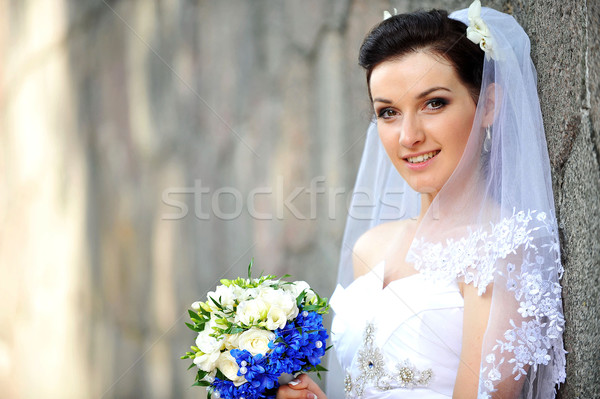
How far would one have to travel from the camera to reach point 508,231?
65.1 inches

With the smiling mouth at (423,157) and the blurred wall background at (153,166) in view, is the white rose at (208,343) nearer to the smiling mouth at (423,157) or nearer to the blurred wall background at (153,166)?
the smiling mouth at (423,157)

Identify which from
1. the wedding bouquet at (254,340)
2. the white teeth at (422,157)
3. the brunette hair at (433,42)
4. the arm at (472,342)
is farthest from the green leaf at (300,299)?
the brunette hair at (433,42)

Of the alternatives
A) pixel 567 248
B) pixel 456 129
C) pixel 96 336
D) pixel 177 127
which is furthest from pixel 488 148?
pixel 96 336

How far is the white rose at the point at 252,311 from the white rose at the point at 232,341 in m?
0.05

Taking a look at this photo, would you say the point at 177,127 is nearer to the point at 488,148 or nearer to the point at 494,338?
the point at 488,148

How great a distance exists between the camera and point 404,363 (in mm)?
1824

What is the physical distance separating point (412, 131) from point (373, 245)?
2.17 ft

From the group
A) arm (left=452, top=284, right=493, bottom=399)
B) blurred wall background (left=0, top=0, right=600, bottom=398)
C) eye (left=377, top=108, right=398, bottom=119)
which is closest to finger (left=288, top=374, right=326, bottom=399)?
arm (left=452, top=284, right=493, bottom=399)

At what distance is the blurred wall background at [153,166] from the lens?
301cm

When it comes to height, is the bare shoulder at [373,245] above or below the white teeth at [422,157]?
below

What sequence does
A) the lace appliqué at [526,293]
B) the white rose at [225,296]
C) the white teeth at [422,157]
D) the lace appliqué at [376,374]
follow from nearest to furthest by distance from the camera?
the lace appliqué at [526,293], the white rose at [225,296], the lace appliqué at [376,374], the white teeth at [422,157]

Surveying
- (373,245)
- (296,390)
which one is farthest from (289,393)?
(373,245)

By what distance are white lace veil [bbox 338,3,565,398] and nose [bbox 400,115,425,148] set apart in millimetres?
161

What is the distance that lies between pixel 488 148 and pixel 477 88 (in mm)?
204
